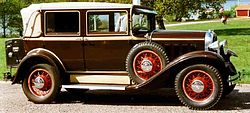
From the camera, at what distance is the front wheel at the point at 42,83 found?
8.78 metres

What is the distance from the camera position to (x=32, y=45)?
8.96m

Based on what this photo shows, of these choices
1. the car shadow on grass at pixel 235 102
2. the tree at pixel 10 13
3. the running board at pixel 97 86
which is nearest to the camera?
the car shadow on grass at pixel 235 102

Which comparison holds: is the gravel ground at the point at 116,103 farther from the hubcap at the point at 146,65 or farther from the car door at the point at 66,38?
the car door at the point at 66,38

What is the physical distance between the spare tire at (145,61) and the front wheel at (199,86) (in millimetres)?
433

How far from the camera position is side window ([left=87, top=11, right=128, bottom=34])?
8664mm

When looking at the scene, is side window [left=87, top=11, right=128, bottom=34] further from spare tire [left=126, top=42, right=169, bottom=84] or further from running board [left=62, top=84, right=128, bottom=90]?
running board [left=62, top=84, right=128, bottom=90]

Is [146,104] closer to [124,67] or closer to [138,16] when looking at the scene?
[124,67]

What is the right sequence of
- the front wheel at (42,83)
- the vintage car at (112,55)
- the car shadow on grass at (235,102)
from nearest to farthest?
the vintage car at (112,55) < the car shadow on grass at (235,102) < the front wheel at (42,83)

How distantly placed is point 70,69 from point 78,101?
0.66m

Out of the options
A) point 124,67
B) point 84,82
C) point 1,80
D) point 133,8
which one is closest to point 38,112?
point 84,82

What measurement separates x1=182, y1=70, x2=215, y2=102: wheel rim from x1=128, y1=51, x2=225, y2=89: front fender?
196mm

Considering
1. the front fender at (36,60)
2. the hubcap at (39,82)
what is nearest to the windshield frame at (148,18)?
the front fender at (36,60)

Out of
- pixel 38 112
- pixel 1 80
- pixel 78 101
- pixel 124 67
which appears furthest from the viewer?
pixel 1 80

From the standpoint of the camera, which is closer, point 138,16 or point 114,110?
point 114,110
